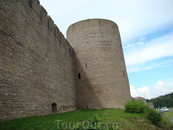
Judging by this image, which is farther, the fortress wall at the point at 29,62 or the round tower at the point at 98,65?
the round tower at the point at 98,65

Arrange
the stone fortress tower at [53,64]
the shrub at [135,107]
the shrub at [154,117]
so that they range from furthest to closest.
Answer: the shrub at [135,107] < the shrub at [154,117] < the stone fortress tower at [53,64]

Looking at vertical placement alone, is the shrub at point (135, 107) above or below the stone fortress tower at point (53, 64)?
below

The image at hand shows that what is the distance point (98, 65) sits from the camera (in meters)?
14.5

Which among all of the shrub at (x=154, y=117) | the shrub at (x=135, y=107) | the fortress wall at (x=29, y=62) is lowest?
the shrub at (x=154, y=117)

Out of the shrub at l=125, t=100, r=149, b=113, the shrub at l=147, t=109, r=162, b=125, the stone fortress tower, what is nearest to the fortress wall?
the stone fortress tower

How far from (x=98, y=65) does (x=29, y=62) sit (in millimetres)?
7973

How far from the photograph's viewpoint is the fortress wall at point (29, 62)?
582 cm

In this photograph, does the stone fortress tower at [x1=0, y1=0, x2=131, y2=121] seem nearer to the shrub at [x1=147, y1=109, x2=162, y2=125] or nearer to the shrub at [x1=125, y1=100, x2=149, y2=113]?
the shrub at [x1=125, y1=100, x2=149, y2=113]

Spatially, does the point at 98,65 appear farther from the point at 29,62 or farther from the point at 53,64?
the point at 29,62

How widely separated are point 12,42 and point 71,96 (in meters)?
7.79

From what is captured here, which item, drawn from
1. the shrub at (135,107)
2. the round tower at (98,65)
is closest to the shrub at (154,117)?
the shrub at (135,107)

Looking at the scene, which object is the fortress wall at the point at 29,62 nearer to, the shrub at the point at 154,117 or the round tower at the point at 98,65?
the round tower at the point at 98,65

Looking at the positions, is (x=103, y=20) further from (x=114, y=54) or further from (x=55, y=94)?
(x=55, y=94)

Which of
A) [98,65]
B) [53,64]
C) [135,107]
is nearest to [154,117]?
[135,107]
